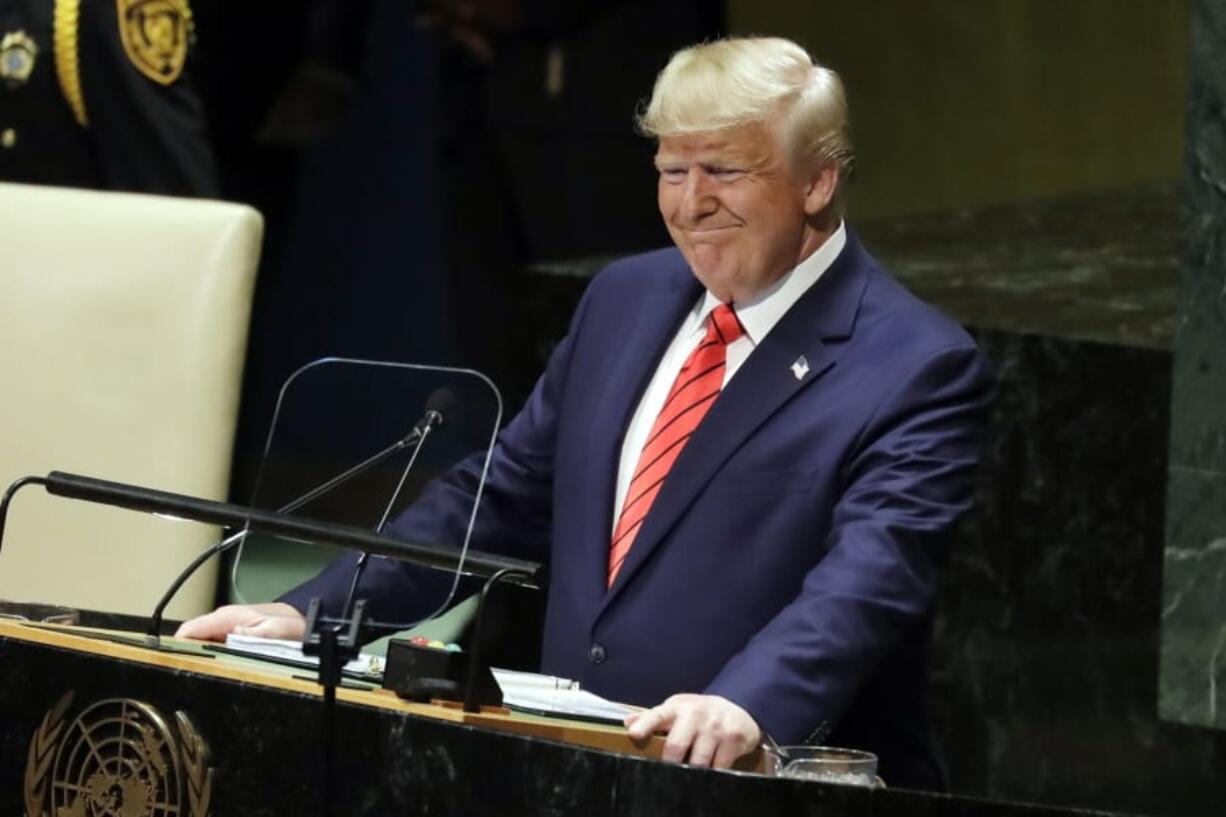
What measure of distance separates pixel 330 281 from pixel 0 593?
2.65 meters

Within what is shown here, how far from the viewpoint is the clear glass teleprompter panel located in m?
2.73

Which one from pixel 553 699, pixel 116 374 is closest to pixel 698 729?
pixel 553 699

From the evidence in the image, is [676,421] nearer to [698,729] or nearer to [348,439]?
[348,439]

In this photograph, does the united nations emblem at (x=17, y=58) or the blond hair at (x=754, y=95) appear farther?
the united nations emblem at (x=17, y=58)

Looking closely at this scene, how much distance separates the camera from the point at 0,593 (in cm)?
358

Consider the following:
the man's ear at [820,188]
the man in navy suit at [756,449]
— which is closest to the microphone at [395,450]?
the man in navy suit at [756,449]

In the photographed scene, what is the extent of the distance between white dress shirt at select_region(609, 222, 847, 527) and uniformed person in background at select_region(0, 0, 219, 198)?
1485 mm

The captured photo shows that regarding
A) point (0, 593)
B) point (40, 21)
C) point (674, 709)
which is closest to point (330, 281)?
point (40, 21)

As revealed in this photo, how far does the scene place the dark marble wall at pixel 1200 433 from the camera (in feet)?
12.4

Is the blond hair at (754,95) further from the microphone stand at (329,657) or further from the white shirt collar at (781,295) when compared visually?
the microphone stand at (329,657)

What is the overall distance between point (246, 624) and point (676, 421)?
0.57 m

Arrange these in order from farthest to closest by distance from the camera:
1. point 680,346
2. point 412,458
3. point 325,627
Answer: point 680,346, point 412,458, point 325,627

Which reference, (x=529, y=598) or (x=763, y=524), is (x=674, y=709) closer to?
(x=763, y=524)

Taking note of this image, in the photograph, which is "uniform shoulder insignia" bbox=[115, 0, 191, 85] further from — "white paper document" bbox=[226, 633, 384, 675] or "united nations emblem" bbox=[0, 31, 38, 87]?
"white paper document" bbox=[226, 633, 384, 675]
